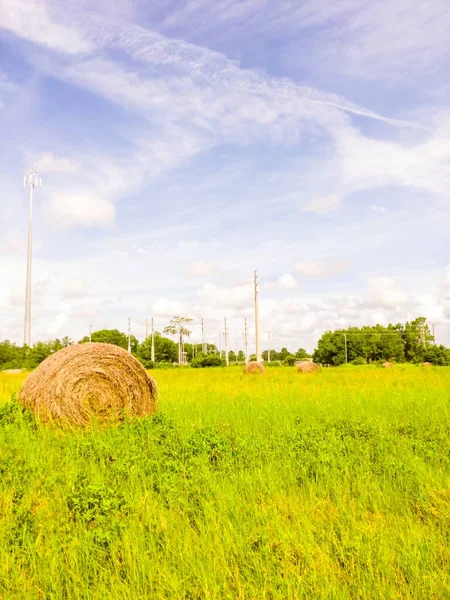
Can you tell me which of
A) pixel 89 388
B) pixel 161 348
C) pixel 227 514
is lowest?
pixel 227 514

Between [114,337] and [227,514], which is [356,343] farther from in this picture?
[227,514]

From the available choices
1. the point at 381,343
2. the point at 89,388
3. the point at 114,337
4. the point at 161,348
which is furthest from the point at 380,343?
the point at 89,388

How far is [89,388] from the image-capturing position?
1079cm

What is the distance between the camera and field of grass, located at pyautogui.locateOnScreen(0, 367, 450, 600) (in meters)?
3.79

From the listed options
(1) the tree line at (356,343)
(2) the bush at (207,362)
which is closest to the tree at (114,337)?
(1) the tree line at (356,343)

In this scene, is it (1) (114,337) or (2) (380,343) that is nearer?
(1) (114,337)

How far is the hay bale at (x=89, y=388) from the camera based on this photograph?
34.2ft

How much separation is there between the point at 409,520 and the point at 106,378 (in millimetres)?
7742

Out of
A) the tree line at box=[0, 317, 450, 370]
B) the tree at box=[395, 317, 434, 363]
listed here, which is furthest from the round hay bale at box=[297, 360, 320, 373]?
the tree at box=[395, 317, 434, 363]

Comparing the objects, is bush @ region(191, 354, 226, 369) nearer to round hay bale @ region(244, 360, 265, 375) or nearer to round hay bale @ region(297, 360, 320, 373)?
round hay bale @ region(297, 360, 320, 373)

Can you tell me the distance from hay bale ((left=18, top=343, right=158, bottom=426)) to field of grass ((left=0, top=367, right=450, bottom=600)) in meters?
1.35

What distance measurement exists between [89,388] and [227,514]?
6.52 metres

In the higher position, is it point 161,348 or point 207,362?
point 161,348

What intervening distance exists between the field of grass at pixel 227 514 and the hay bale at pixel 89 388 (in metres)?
1.35
